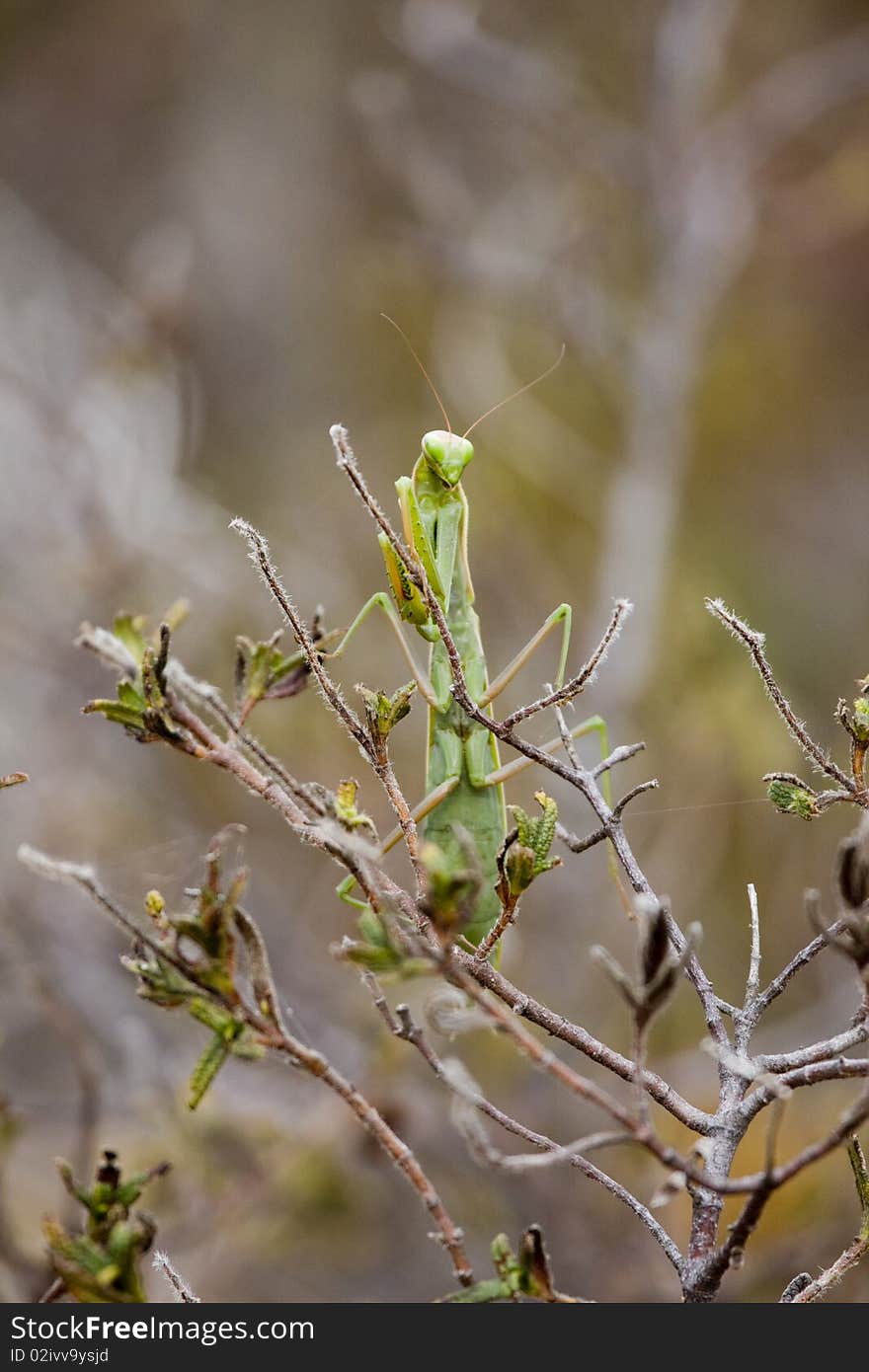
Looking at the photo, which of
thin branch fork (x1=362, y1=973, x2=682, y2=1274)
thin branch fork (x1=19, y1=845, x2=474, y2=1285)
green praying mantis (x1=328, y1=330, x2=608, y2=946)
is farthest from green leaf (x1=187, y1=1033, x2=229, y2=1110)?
green praying mantis (x1=328, y1=330, x2=608, y2=946)

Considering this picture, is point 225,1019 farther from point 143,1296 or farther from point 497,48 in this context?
point 497,48

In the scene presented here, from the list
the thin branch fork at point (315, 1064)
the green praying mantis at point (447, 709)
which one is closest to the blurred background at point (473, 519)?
the green praying mantis at point (447, 709)

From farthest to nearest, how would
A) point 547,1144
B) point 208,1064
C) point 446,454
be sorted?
1. point 446,454
2. point 547,1144
3. point 208,1064

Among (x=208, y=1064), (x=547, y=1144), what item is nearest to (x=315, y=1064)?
(x=208, y=1064)

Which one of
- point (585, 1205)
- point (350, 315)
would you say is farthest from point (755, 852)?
point (350, 315)

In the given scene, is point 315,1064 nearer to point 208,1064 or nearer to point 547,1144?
point 208,1064

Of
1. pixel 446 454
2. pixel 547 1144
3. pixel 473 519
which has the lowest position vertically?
pixel 547 1144

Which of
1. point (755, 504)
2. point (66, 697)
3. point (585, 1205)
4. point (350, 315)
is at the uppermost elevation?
point (350, 315)
